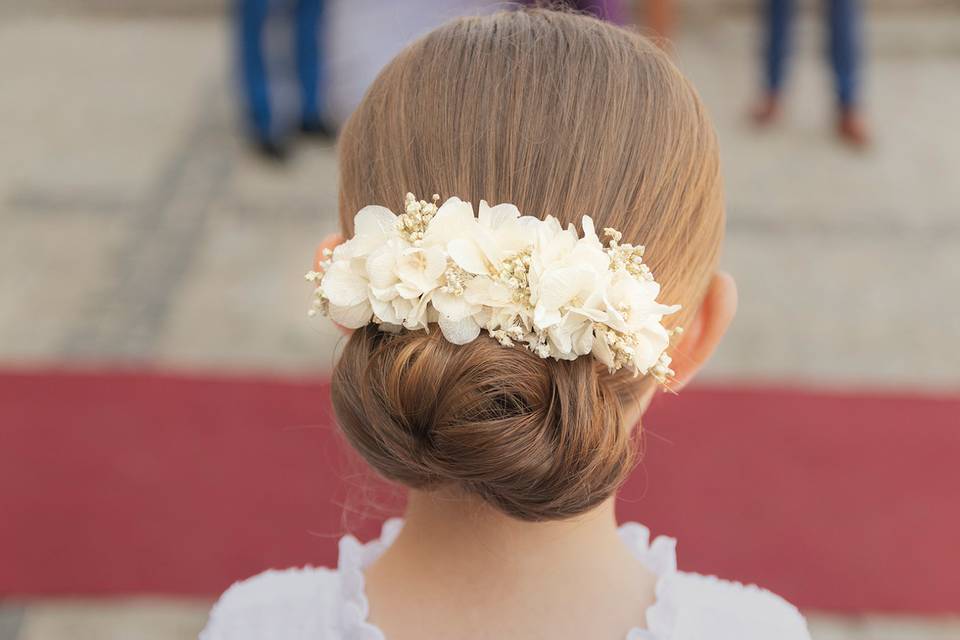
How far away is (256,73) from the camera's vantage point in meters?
3.85

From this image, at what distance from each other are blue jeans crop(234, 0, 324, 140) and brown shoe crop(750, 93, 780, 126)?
80.2 inches

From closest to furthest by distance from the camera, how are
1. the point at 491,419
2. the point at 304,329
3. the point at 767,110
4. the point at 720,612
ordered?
1. the point at 491,419
2. the point at 720,612
3. the point at 304,329
4. the point at 767,110

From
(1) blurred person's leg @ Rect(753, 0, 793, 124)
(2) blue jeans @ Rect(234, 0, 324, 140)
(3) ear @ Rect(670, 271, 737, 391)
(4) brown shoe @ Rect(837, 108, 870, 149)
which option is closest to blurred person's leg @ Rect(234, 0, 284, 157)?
(2) blue jeans @ Rect(234, 0, 324, 140)

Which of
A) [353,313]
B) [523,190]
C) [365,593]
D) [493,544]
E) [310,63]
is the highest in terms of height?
[523,190]

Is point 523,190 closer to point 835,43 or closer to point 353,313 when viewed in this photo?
point 353,313

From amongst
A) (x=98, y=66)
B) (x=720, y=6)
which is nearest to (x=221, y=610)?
(x=98, y=66)

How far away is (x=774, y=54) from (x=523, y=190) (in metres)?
3.68

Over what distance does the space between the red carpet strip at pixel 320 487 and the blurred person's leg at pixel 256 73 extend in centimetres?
160

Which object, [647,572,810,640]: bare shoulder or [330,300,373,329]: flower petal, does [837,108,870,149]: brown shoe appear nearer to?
[647,572,810,640]: bare shoulder

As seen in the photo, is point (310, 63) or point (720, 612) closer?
point (720, 612)

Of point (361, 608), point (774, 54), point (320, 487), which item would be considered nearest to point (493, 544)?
point (361, 608)

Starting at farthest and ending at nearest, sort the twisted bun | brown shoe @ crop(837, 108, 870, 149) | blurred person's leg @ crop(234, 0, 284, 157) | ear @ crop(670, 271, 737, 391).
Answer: brown shoe @ crop(837, 108, 870, 149), blurred person's leg @ crop(234, 0, 284, 157), ear @ crop(670, 271, 737, 391), the twisted bun

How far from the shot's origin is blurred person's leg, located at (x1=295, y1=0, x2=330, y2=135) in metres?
3.89

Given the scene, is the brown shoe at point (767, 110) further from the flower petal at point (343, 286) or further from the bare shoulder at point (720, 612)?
the flower petal at point (343, 286)
